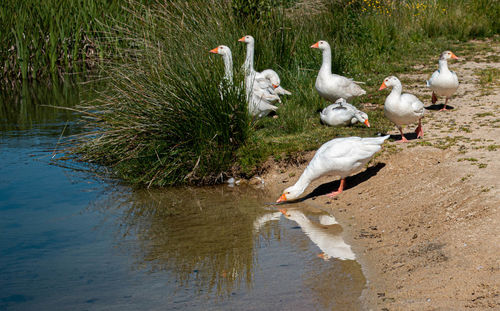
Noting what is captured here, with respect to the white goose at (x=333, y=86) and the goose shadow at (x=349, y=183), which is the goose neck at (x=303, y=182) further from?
the white goose at (x=333, y=86)

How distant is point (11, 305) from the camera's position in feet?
16.6

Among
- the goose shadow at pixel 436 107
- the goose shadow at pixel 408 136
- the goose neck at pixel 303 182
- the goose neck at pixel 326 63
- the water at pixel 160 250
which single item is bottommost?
the water at pixel 160 250

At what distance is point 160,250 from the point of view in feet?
20.3

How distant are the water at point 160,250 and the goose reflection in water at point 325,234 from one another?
0.5 inches

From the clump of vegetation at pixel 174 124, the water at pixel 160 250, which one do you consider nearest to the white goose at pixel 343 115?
the clump of vegetation at pixel 174 124

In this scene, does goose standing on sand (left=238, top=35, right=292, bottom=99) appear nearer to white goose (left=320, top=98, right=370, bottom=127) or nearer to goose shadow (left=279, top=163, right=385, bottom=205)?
white goose (left=320, top=98, right=370, bottom=127)

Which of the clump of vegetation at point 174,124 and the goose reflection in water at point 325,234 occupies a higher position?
the clump of vegetation at point 174,124

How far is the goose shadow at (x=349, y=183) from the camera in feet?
25.7

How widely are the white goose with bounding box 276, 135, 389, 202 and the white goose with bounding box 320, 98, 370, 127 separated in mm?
1951

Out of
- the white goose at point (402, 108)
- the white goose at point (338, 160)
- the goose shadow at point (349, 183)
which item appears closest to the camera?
the white goose at point (338, 160)

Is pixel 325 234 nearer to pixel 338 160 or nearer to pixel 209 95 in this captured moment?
pixel 338 160

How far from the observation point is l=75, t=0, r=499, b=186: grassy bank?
8445 mm

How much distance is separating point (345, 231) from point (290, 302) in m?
1.79

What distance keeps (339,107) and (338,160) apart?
241 cm
